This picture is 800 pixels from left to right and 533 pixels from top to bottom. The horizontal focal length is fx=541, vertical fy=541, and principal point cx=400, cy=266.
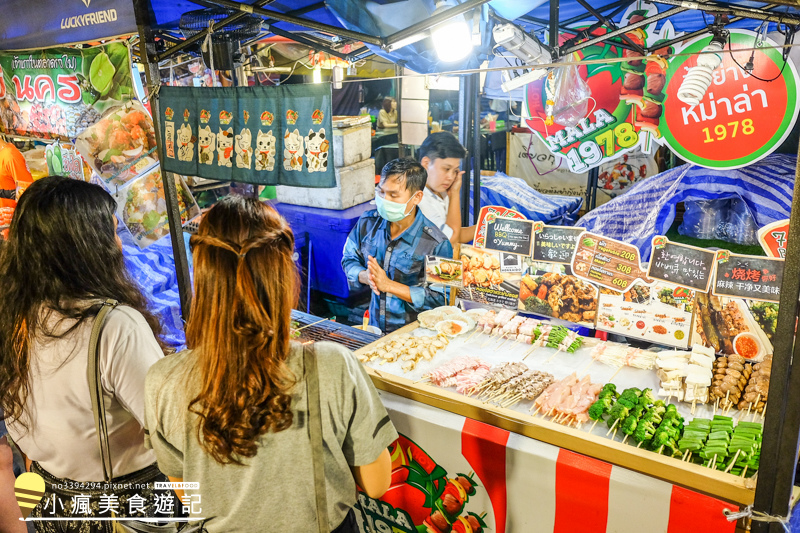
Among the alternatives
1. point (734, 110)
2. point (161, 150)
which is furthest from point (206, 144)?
point (734, 110)

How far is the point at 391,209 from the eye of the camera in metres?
4.59

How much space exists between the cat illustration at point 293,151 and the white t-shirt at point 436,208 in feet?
3.78

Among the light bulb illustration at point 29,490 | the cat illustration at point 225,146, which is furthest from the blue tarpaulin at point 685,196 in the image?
the light bulb illustration at point 29,490

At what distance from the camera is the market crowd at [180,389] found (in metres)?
1.86

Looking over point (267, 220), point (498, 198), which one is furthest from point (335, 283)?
point (267, 220)

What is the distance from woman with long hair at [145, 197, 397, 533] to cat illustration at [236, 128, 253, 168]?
7.47 ft

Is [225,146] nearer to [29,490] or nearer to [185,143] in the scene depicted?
[185,143]

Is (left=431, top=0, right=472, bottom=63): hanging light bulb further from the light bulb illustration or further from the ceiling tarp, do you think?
the light bulb illustration

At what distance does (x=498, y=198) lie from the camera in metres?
4.35

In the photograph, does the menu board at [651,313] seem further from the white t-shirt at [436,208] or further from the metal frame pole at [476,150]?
the white t-shirt at [436,208]

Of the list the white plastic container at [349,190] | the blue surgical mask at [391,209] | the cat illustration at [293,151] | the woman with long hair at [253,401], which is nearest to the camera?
the woman with long hair at [253,401]

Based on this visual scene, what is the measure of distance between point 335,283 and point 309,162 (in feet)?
9.99

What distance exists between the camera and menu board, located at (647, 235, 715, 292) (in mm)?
3551

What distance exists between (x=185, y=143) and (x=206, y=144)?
0.24 metres
